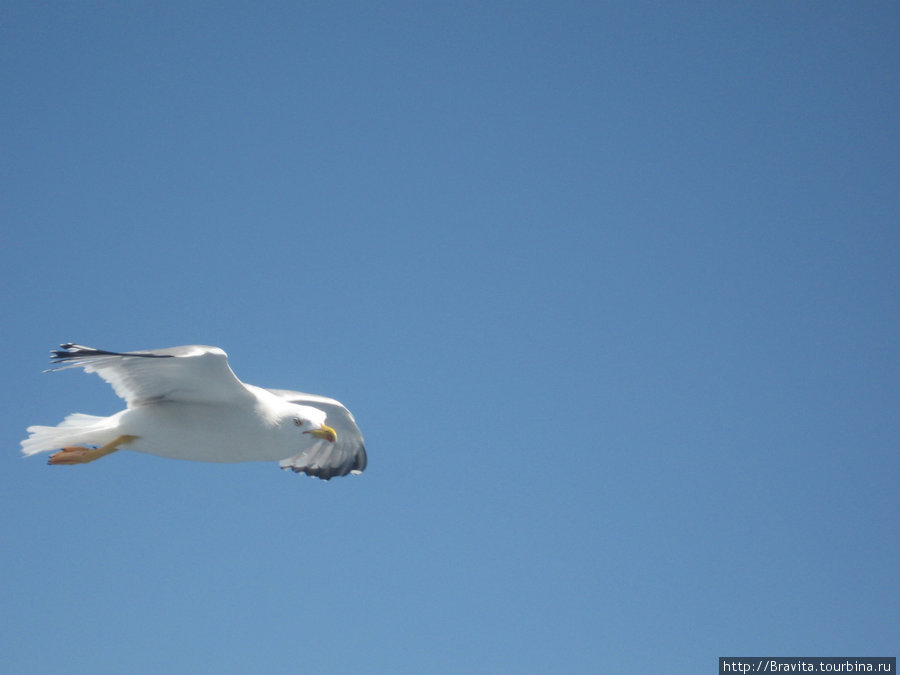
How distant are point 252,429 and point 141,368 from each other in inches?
39.0

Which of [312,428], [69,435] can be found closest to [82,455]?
[69,435]

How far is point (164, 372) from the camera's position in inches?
269

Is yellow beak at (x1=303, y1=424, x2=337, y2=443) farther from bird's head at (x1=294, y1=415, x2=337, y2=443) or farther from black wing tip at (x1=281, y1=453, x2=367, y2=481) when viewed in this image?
black wing tip at (x1=281, y1=453, x2=367, y2=481)

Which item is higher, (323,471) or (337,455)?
(337,455)

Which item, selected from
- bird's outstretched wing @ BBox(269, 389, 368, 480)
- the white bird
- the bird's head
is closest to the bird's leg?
the white bird

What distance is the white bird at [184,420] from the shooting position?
6766mm

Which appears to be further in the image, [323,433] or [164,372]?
[323,433]

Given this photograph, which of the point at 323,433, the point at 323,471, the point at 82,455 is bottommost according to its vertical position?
the point at 82,455

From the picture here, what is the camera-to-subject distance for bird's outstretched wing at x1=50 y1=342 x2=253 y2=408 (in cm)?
643

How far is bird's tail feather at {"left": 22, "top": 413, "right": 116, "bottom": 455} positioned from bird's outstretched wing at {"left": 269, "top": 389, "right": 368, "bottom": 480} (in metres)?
2.65

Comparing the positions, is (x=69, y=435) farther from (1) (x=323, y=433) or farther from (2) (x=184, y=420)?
(1) (x=323, y=433)

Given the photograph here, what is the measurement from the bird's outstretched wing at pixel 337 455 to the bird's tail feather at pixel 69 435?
2.65 metres

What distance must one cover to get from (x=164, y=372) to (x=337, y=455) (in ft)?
10.8

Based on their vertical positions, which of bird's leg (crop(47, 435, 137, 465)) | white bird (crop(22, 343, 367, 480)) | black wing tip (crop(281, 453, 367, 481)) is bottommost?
bird's leg (crop(47, 435, 137, 465))
